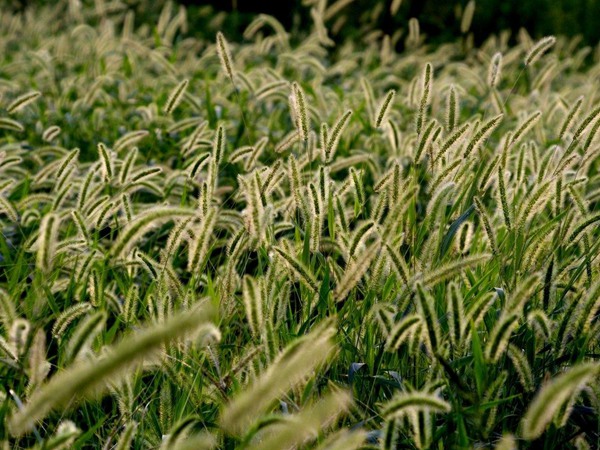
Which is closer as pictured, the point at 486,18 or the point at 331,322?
the point at 331,322

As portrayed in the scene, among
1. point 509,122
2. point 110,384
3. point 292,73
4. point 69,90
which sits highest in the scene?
point 69,90

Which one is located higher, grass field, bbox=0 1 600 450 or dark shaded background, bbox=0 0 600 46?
grass field, bbox=0 1 600 450

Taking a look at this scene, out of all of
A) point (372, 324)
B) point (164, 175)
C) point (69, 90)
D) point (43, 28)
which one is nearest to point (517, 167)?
point (372, 324)

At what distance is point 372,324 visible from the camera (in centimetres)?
242

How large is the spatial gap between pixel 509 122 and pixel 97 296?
4.09 metres

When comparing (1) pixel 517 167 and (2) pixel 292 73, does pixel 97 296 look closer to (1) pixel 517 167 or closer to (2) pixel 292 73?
(1) pixel 517 167

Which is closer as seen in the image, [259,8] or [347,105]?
[347,105]

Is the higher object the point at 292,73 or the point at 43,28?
the point at 43,28

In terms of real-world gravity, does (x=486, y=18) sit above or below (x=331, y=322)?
below

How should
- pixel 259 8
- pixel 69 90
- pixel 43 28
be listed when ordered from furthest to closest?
pixel 259 8
pixel 43 28
pixel 69 90

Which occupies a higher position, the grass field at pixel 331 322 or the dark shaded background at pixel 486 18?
the grass field at pixel 331 322

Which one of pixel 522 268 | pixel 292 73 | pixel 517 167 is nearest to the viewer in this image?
pixel 522 268

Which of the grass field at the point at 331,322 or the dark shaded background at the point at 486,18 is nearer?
the grass field at the point at 331,322

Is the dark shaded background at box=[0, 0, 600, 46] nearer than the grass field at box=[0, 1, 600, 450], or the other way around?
the grass field at box=[0, 1, 600, 450]
